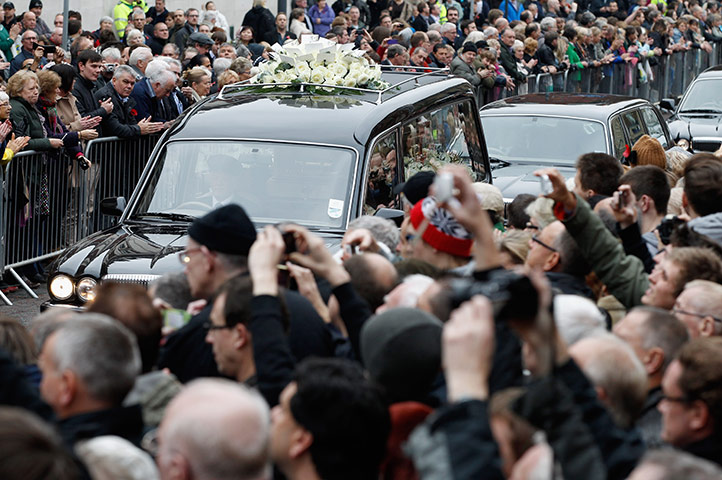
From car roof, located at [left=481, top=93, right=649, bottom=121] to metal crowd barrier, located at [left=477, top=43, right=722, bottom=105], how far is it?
17.4ft

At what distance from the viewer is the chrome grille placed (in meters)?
7.55

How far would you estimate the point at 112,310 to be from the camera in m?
4.37

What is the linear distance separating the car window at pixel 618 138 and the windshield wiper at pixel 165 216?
233 inches

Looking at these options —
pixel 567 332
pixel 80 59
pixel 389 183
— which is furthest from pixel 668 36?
pixel 567 332

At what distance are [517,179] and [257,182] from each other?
463 cm

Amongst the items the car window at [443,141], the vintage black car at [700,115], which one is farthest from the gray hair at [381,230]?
the vintage black car at [700,115]

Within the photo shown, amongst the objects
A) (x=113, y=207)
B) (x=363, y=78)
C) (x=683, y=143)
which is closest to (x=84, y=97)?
(x=363, y=78)

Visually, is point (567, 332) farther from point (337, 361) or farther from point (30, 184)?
point (30, 184)

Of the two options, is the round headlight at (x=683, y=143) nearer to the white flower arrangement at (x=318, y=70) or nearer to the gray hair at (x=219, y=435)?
the white flower arrangement at (x=318, y=70)

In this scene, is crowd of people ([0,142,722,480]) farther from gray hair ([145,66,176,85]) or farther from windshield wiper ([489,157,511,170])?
gray hair ([145,66,176,85])

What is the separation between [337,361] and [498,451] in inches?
31.0

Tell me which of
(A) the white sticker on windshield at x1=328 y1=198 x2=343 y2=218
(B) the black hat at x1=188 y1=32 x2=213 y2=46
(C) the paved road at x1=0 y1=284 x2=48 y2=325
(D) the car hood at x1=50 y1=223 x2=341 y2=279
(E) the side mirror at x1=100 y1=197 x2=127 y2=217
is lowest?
(C) the paved road at x1=0 y1=284 x2=48 y2=325

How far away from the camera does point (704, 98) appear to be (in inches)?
712

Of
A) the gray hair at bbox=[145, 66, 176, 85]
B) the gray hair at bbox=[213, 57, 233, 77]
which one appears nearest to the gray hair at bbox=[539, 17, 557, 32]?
the gray hair at bbox=[213, 57, 233, 77]
